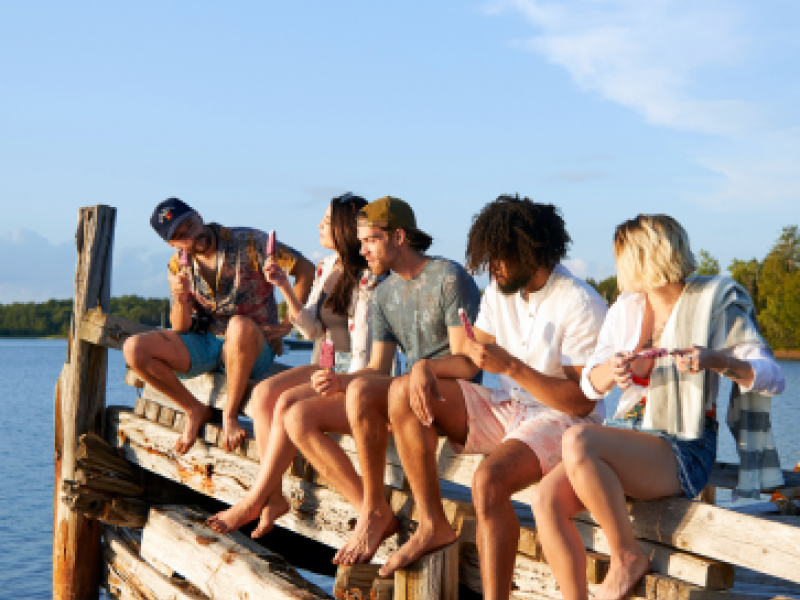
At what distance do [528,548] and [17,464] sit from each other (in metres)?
19.4

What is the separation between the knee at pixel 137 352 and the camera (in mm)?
6160

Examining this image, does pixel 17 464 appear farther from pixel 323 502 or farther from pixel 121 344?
pixel 323 502

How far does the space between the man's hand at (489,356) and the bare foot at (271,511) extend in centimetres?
195

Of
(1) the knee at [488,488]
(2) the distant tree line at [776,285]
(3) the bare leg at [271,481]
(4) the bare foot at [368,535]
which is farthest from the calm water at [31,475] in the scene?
(2) the distant tree line at [776,285]

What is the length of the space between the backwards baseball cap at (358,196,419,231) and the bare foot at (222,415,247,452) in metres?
1.81

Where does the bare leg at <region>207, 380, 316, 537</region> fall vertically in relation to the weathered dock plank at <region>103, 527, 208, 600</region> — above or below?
above

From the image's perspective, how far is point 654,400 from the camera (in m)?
3.54

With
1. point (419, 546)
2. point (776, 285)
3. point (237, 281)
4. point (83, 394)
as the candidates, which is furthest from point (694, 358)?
point (776, 285)

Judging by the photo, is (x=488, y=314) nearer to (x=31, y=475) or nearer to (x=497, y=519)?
(x=497, y=519)

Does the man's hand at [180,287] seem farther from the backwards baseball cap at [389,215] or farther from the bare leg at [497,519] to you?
the bare leg at [497,519]

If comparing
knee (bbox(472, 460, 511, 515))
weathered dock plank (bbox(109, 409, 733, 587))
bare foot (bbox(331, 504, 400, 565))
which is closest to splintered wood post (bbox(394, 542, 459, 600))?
weathered dock plank (bbox(109, 409, 733, 587))

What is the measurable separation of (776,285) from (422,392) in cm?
8206

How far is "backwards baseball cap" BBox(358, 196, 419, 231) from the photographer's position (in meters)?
4.71

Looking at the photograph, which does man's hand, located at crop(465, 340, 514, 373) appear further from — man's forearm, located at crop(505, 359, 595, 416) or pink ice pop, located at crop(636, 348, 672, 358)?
pink ice pop, located at crop(636, 348, 672, 358)
